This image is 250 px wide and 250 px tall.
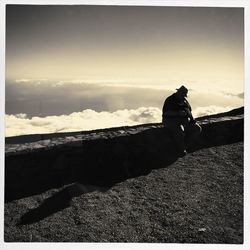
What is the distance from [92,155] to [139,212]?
1.01m

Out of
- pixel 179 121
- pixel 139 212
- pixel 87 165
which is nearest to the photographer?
pixel 139 212

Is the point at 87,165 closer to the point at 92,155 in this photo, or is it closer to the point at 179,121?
the point at 92,155

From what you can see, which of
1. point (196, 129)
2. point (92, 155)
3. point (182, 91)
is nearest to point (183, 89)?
point (182, 91)

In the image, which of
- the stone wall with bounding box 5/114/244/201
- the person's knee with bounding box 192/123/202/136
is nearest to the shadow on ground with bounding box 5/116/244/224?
the stone wall with bounding box 5/114/244/201

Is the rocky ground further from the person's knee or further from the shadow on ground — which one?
the person's knee

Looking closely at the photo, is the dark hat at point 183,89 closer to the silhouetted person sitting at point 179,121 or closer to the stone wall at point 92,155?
the silhouetted person sitting at point 179,121

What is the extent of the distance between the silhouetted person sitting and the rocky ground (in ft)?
1.96

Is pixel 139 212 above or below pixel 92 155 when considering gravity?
Result: below

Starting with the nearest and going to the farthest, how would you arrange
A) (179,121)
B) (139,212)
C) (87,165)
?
(139,212) < (87,165) < (179,121)

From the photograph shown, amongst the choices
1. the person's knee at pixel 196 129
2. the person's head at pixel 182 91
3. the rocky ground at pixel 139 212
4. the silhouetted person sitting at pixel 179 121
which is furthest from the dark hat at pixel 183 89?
the rocky ground at pixel 139 212

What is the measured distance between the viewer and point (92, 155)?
4.72 meters

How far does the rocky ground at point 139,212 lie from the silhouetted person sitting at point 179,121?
597mm
